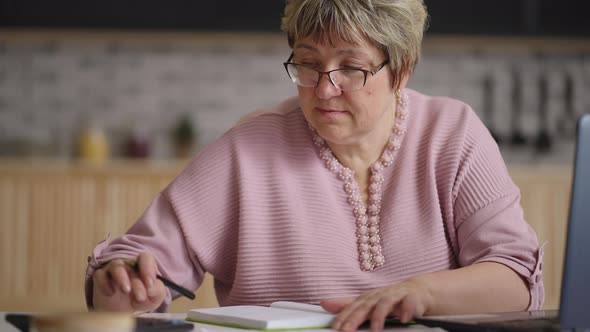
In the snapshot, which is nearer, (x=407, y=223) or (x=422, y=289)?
(x=422, y=289)

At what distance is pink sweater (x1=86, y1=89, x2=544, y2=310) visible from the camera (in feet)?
5.38

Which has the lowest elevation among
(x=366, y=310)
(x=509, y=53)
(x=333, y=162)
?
(x=366, y=310)

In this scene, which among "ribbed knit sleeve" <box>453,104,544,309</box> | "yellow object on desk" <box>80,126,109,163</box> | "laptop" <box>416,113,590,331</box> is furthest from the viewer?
"yellow object on desk" <box>80,126,109,163</box>

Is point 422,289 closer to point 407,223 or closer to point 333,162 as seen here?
point 407,223

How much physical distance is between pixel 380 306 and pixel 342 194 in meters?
0.53

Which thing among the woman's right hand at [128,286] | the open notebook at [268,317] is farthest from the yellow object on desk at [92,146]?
the open notebook at [268,317]

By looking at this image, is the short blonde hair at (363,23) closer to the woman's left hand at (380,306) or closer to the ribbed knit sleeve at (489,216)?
the ribbed knit sleeve at (489,216)

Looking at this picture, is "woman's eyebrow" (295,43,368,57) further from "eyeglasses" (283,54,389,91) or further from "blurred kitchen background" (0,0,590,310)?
"blurred kitchen background" (0,0,590,310)

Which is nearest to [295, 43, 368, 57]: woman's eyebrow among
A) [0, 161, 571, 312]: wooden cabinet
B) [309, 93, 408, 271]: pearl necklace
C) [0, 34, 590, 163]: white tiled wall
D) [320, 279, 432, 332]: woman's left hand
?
[309, 93, 408, 271]: pearl necklace

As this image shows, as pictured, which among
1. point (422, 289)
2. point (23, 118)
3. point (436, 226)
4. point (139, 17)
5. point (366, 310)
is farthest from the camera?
point (23, 118)

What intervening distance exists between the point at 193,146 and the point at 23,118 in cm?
91

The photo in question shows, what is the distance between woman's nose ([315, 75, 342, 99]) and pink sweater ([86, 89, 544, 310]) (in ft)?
0.63

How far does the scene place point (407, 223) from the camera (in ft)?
5.57

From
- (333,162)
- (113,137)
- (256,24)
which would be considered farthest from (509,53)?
(333,162)
